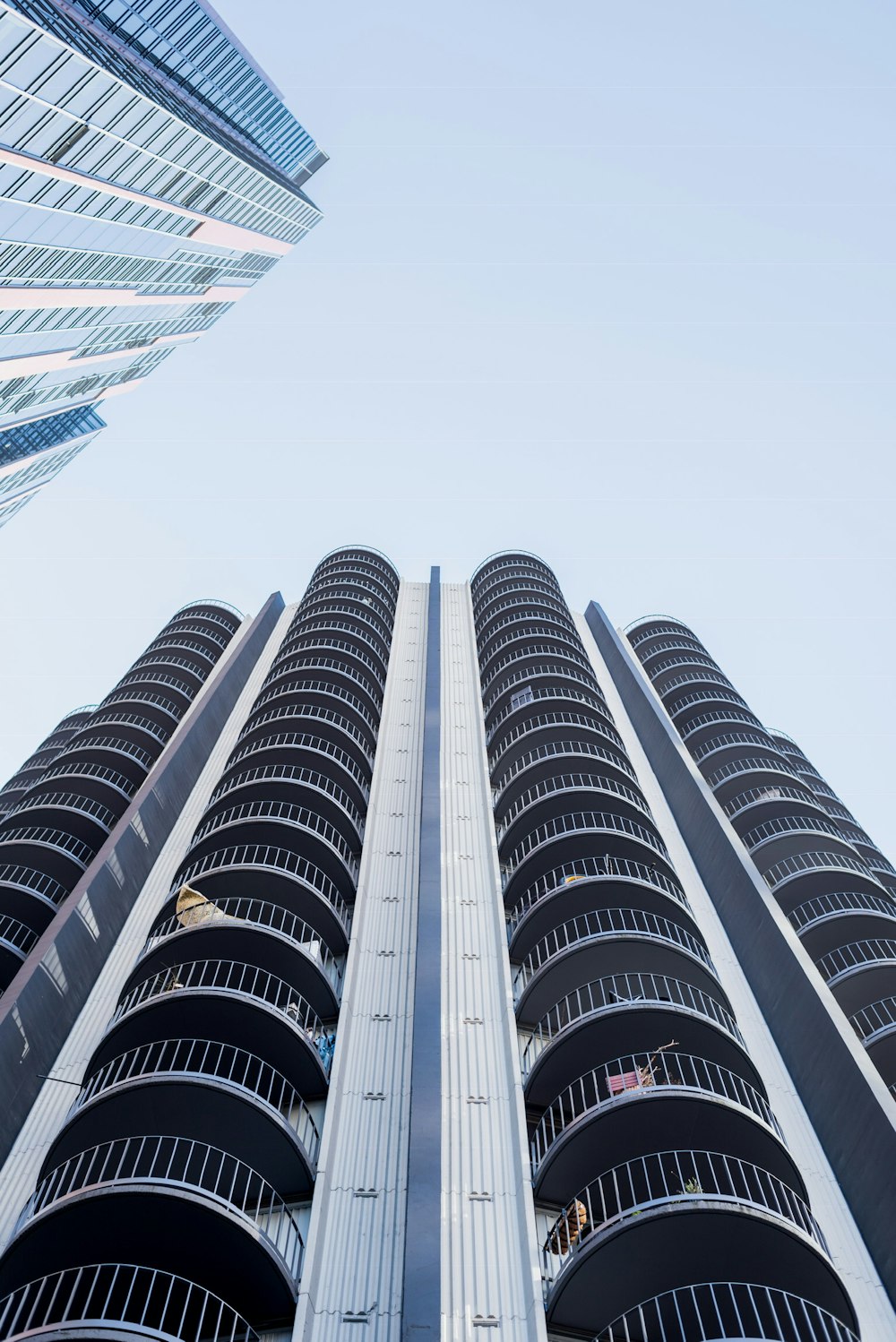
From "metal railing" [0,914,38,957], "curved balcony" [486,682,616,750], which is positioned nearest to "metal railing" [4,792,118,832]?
"metal railing" [0,914,38,957]

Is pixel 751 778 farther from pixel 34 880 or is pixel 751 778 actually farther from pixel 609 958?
pixel 34 880

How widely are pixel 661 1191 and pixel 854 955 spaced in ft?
37.3

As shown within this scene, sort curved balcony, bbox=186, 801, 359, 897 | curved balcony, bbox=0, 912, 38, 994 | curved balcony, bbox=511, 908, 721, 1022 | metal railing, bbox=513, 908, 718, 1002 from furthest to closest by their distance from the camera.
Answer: curved balcony, bbox=186, 801, 359, 897
curved balcony, bbox=0, 912, 38, 994
metal railing, bbox=513, 908, 718, 1002
curved balcony, bbox=511, 908, 721, 1022

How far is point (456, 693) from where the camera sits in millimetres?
37938

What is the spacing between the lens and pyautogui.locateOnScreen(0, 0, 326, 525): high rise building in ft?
116

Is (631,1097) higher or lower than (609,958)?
lower

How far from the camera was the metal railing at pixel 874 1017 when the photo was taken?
945 inches

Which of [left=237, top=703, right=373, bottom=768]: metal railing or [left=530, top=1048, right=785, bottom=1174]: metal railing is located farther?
[left=237, top=703, right=373, bottom=768]: metal railing

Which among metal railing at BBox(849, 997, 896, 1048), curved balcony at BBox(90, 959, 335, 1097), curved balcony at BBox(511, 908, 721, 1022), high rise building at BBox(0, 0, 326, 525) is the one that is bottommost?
curved balcony at BBox(90, 959, 335, 1097)

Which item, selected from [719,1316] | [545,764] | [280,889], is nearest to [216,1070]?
[280,889]

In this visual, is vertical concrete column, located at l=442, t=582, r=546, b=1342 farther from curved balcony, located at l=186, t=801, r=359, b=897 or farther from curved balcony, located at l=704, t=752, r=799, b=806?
curved balcony, located at l=704, t=752, r=799, b=806

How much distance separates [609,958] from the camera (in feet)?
68.5

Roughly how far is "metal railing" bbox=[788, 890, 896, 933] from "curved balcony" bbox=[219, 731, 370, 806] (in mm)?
12900

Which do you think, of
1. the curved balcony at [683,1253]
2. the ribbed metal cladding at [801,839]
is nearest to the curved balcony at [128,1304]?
the curved balcony at [683,1253]
